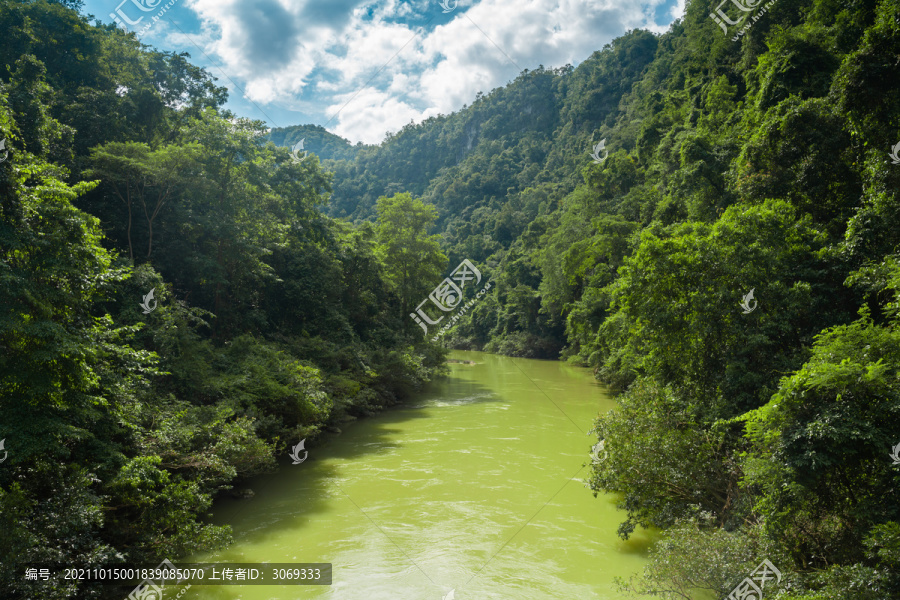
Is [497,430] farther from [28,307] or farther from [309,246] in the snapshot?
[28,307]

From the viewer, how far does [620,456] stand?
27.3ft

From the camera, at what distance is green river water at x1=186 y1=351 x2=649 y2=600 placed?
7000 millimetres

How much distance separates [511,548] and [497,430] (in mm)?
8455
